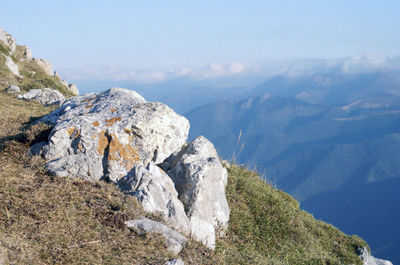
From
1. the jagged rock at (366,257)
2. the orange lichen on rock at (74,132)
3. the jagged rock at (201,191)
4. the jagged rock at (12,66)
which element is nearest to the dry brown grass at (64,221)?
the orange lichen on rock at (74,132)

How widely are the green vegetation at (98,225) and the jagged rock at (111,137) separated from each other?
1.99 feet

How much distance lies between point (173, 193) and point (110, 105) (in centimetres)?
415

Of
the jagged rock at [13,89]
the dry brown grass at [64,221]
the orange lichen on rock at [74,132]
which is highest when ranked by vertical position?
the orange lichen on rock at [74,132]

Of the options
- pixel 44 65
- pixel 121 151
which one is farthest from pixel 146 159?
pixel 44 65

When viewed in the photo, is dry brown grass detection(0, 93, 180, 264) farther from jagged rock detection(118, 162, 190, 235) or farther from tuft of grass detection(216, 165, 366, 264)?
tuft of grass detection(216, 165, 366, 264)

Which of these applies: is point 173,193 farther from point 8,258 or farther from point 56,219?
point 8,258

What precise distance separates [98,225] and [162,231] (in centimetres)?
147

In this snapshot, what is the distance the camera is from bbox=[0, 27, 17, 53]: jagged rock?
35.2m

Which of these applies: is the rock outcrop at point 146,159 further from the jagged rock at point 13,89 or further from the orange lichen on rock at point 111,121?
the jagged rock at point 13,89

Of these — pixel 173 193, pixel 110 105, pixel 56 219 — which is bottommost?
pixel 173 193

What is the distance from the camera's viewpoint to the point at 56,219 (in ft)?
24.5

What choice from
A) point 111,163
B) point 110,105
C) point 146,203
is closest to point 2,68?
point 110,105

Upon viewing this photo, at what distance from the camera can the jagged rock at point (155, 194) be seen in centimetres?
902

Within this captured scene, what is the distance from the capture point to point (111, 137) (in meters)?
10.6
